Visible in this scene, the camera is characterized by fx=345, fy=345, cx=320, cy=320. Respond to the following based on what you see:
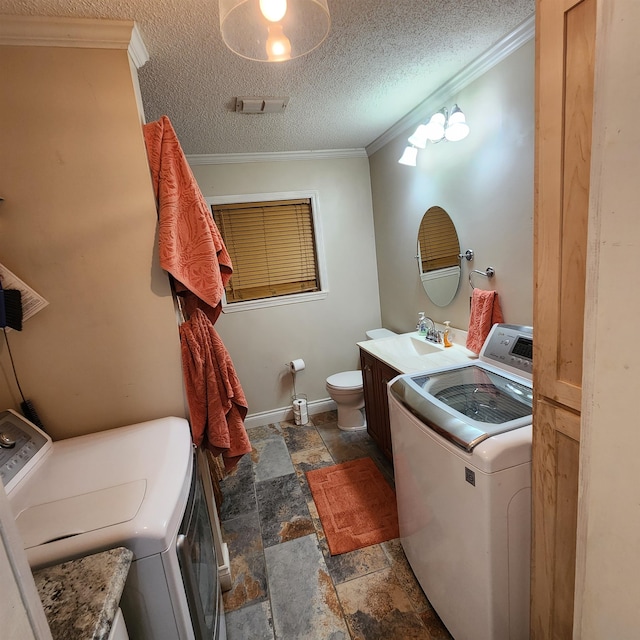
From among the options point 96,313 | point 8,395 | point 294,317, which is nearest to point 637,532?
point 96,313

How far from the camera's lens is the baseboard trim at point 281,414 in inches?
127

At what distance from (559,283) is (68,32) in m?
1.83

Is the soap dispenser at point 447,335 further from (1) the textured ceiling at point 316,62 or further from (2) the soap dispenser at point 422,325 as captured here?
(1) the textured ceiling at point 316,62

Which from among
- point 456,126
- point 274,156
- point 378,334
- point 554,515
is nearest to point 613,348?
point 554,515

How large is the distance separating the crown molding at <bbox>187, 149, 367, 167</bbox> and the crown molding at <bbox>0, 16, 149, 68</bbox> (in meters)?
1.51

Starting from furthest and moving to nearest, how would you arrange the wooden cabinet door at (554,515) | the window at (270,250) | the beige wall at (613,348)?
the window at (270,250)
the wooden cabinet door at (554,515)
the beige wall at (613,348)

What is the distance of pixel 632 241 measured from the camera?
63cm

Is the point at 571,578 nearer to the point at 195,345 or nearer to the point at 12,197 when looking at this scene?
the point at 195,345

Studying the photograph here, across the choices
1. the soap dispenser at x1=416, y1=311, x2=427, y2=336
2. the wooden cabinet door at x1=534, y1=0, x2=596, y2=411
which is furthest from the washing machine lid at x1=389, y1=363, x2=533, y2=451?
the soap dispenser at x1=416, y1=311, x2=427, y2=336

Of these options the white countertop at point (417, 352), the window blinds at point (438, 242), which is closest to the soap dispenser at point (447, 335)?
the white countertop at point (417, 352)

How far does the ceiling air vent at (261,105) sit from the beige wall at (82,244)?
2.45ft

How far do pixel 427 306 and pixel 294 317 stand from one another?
120 centimetres

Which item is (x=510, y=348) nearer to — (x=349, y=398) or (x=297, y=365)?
(x=349, y=398)

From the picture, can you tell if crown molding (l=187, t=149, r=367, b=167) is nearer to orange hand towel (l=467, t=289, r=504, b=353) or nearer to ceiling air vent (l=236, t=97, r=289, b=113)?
ceiling air vent (l=236, t=97, r=289, b=113)
